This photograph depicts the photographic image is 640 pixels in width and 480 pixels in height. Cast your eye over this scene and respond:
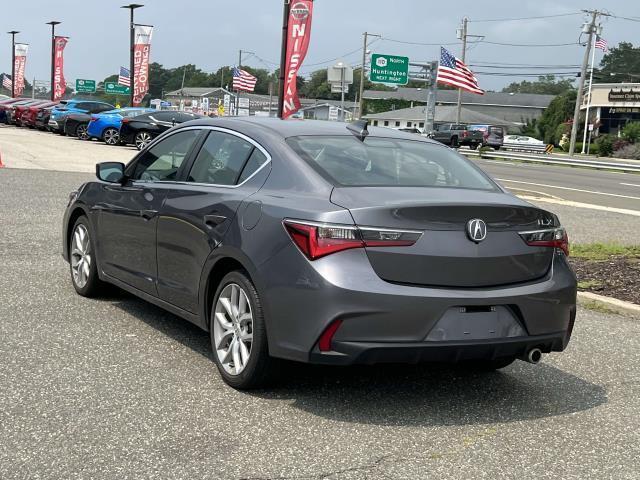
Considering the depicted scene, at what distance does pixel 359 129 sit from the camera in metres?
5.39

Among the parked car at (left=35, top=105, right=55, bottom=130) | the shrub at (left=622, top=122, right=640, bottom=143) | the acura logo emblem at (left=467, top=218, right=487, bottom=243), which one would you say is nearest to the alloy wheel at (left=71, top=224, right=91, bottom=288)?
the acura logo emblem at (left=467, top=218, right=487, bottom=243)

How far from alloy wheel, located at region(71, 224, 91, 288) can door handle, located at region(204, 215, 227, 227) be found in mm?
2130

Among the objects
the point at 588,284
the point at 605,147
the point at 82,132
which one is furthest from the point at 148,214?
the point at 605,147

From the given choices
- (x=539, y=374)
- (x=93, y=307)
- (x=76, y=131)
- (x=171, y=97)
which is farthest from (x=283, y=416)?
(x=171, y=97)

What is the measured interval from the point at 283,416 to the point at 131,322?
2.25 metres

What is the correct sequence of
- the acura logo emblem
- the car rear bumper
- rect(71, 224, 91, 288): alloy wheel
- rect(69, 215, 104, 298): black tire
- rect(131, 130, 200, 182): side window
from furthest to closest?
rect(71, 224, 91, 288): alloy wheel → rect(69, 215, 104, 298): black tire → rect(131, 130, 200, 182): side window → the acura logo emblem → the car rear bumper

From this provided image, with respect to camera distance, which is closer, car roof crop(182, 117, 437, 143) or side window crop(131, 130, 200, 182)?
car roof crop(182, 117, 437, 143)

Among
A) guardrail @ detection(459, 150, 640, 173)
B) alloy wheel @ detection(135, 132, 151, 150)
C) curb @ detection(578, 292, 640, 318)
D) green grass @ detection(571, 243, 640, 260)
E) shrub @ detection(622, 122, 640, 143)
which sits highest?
shrub @ detection(622, 122, 640, 143)

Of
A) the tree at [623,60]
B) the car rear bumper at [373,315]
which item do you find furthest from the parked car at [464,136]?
the tree at [623,60]

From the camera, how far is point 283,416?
4387 millimetres

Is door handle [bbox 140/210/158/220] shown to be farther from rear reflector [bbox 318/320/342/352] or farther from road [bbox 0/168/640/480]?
rear reflector [bbox 318/320/342/352]

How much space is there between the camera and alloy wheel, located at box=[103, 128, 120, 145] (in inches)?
1200

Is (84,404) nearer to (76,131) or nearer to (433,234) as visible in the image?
(433,234)

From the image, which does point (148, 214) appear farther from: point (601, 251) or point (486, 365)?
point (601, 251)
